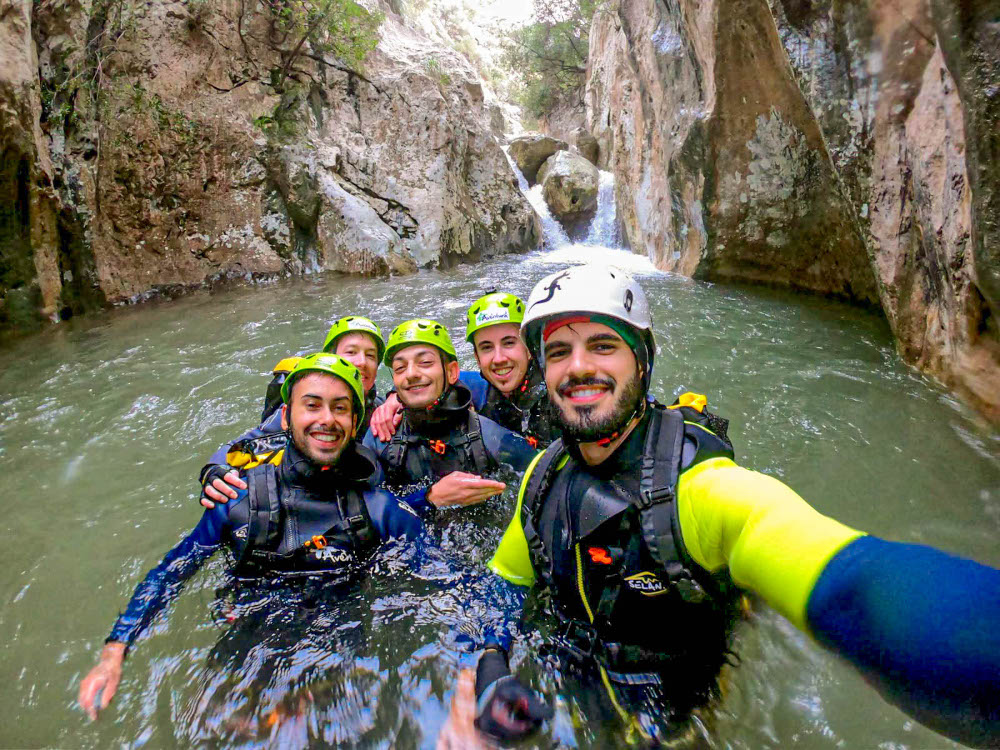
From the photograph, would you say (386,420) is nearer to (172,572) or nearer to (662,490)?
(172,572)

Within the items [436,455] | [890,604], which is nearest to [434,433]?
[436,455]

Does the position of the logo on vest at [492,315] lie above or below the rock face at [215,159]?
below

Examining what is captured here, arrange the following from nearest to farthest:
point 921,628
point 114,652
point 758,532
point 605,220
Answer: point 921,628, point 758,532, point 114,652, point 605,220

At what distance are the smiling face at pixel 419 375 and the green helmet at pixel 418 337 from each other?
0.13 ft

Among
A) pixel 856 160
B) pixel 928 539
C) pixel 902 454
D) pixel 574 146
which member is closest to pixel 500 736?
pixel 928 539

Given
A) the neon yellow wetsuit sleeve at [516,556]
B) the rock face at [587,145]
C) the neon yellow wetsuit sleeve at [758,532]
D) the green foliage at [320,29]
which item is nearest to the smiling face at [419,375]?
the neon yellow wetsuit sleeve at [516,556]

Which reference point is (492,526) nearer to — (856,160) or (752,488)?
(752,488)

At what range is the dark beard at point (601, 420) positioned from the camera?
1.84m

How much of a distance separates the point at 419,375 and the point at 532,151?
936 inches

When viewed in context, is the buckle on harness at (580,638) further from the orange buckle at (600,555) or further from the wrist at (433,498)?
the wrist at (433,498)

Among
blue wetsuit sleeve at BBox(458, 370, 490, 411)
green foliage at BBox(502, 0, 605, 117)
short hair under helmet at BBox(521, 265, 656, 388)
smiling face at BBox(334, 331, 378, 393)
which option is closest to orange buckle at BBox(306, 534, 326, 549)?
short hair under helmet at BBox(521, 265, 656, 388)

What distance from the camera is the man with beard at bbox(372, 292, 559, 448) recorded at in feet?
13.4

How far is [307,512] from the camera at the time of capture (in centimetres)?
284

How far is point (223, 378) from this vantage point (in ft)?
22.0
